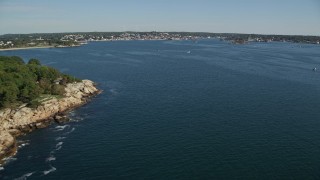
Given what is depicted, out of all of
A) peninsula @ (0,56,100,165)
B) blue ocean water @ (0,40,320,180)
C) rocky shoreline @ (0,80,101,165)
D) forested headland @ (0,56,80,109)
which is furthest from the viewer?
forested headland @ (0,56,80,109)

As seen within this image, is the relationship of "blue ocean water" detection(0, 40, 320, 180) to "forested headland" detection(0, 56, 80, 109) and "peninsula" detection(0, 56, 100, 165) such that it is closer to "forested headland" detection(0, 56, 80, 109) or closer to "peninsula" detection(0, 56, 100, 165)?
"peninsula" detection(0, 56, 100, 165)

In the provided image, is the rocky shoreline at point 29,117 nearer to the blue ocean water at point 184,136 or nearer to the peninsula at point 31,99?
the peninsula at point 31,99

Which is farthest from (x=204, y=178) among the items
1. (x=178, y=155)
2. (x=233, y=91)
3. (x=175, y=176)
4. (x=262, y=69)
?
(x=262, y=69)

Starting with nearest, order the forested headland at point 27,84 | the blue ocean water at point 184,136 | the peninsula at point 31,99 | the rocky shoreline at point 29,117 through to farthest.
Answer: the blue ocean water at point 184,136 < the rocky shoreline at point 29,117 < the peninsula at point 31,99 < the forested headland at point 27,84

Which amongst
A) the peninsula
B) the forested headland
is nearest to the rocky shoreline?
the peninsula

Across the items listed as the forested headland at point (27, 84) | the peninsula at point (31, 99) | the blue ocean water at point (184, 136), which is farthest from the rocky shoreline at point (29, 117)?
the blue ocean water at point (184, 136)

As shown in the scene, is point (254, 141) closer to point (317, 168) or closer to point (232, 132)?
point (232, 132)

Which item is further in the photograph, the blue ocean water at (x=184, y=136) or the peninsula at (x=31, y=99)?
the peninsula at (x=31, y=99)
